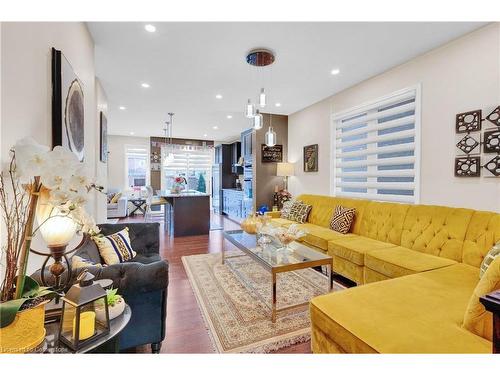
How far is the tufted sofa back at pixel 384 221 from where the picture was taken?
2.89 meters

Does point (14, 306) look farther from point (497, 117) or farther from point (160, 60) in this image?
point (497, 117)

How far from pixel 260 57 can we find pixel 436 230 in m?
2.72

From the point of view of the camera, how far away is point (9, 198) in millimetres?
1121

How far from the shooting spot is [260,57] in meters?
2.78

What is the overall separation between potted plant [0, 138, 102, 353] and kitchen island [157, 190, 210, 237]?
4242 mm

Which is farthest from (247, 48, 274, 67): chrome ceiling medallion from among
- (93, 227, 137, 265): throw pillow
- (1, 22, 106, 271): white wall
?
(93, 227, 137, 265): throw pillow

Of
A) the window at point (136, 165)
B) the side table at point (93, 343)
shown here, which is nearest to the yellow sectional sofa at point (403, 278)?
the side table at point (93, 343)

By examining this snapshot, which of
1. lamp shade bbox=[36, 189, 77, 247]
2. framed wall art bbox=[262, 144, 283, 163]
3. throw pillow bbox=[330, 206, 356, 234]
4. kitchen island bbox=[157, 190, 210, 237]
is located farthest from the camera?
framed wall art bbox=[262, 144, 283, 163]

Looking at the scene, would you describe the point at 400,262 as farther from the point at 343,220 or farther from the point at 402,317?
the point at 343,220

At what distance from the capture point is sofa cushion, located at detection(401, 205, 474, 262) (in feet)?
7.63

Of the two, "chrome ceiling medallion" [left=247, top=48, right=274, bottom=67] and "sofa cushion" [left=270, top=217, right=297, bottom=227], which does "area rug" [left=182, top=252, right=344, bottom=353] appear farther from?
"chrome ceiling medallion" [left=247, top=48, right=274, bottom=67]

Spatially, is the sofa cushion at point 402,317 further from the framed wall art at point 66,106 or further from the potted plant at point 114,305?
the framed wall art at point 66,106

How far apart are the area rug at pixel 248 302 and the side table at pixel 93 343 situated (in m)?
0.91

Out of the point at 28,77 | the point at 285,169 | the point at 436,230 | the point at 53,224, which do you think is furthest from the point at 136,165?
the point at 436,230
